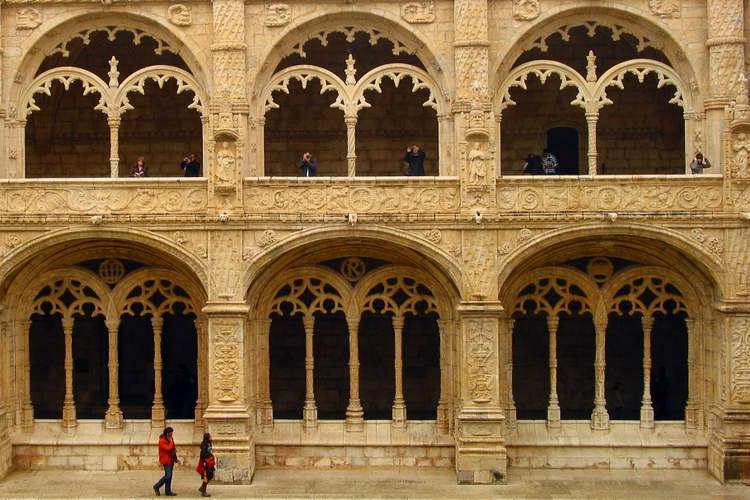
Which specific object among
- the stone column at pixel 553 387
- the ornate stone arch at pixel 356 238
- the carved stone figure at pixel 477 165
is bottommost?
the stone column at pixel 553 387

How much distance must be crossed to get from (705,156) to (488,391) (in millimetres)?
5960

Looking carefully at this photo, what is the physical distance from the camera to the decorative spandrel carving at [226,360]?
1836cm

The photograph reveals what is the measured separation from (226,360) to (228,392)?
604 millimetres

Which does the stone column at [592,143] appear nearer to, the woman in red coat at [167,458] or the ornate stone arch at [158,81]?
the ornate stone arch at [158,81]

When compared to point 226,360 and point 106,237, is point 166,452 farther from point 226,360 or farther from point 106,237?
point 106,237

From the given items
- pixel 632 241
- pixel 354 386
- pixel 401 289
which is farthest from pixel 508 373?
pixel 632 241

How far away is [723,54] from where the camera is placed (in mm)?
17922

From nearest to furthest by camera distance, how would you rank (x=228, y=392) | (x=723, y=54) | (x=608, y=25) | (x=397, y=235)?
1. (x=723, y=54)
2. (x=397, y=235)
3. (x=228, y=392)
4. (x=608, y=25)

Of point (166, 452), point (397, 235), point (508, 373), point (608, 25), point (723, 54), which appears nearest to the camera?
point (166, 452)

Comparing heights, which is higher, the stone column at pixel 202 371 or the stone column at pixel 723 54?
the stone column at pixel 723 54

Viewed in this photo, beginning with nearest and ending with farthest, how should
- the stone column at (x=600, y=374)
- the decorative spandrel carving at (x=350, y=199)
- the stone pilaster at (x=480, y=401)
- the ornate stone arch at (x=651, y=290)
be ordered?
the stone pilaster at (x=480, y=401) → the decorative spandrel carving at (x=350, y=199) → the ornate stone arch at (x=651, y=290) → the stone column at (x=600, y=374)

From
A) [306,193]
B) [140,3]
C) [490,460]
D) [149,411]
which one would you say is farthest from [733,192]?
[149,411]

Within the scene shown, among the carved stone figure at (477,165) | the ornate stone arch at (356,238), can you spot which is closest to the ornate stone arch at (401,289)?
the ornate stone arch at (356,238)

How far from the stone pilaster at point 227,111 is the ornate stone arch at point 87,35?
46 centimetres
